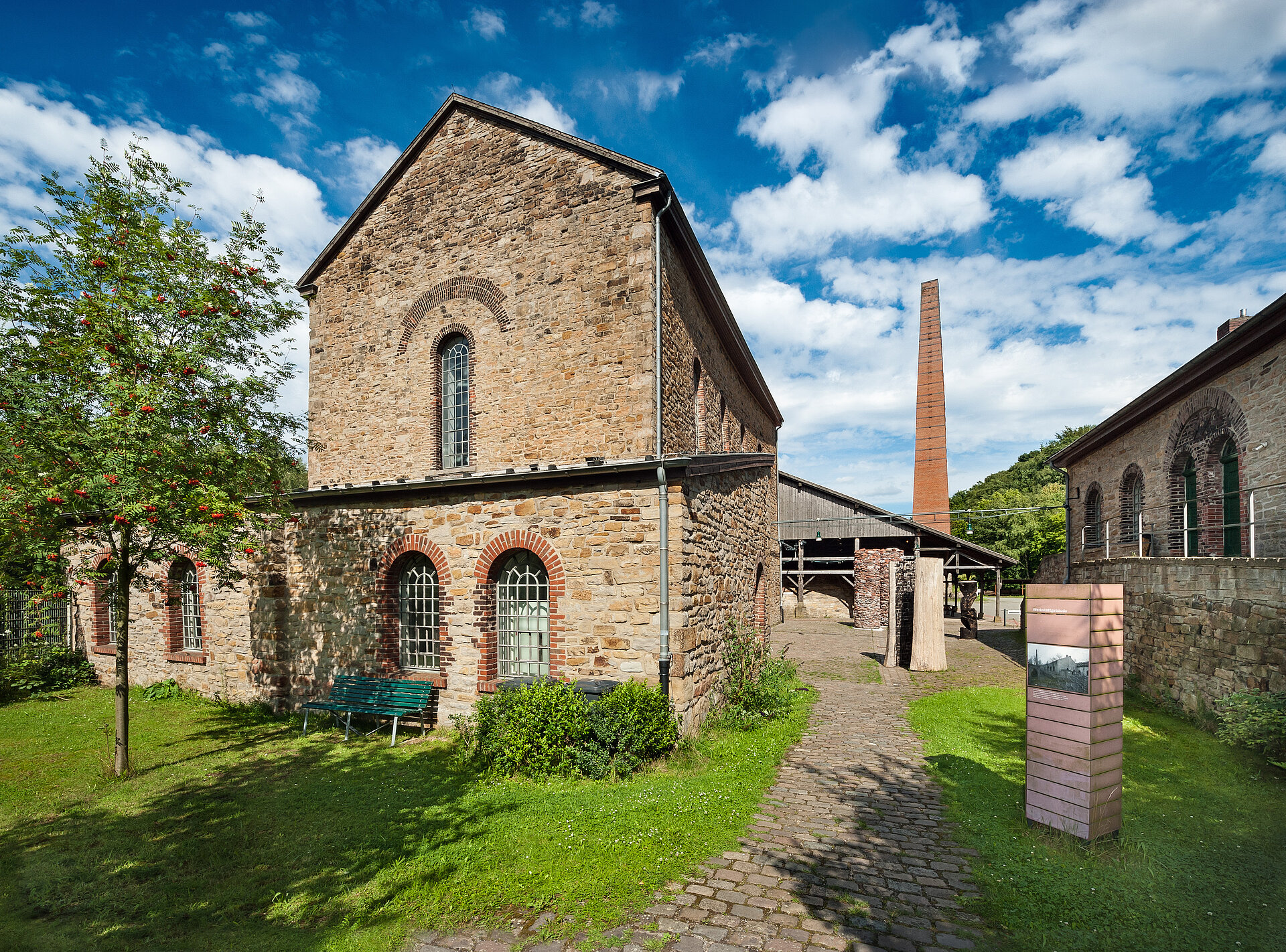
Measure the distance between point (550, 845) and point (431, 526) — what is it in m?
4.74

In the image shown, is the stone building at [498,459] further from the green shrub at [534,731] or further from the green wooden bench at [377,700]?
the green shrub at [534,731]

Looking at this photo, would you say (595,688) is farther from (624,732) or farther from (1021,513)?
(1021,513)

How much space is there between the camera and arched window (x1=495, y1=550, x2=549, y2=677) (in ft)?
25.6

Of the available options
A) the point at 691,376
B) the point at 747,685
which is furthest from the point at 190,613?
the point at 691,376

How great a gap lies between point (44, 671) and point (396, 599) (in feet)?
30.0

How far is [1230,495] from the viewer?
11375 millimetres

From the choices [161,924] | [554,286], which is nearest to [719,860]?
[161,924]

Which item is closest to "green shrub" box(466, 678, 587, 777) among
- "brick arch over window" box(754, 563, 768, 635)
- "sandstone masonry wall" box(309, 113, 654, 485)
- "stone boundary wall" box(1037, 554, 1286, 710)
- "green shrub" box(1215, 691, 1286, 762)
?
"sandstone masonry wall" box(309, 113, 654, 485)

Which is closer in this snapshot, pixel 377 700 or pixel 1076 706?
pixel 1076 706

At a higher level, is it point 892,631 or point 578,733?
point 578,733

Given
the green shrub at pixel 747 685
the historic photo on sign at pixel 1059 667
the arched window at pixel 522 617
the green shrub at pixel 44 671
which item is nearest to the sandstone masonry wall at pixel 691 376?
the arched window at pixel 522 617

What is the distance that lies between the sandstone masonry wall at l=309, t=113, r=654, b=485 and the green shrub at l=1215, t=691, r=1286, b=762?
26.4 feet

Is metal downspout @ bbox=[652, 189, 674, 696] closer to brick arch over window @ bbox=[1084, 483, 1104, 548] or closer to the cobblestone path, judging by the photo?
the cobblestone path

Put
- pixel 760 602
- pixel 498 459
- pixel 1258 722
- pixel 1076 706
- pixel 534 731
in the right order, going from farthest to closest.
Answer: pixel 760 602 < pixel 498 459 < pixel 1258 722 < pixel 534 731 < pixel 1076 706
